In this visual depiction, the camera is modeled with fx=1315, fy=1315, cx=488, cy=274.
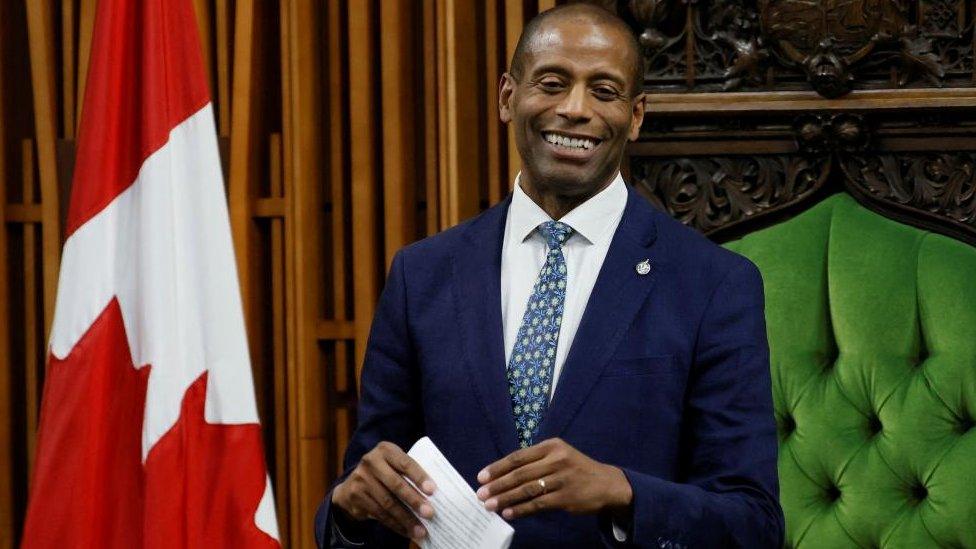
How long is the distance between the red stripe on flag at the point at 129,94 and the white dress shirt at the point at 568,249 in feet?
3.32

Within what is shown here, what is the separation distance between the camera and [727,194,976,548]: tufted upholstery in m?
2.36

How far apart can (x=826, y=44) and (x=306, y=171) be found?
111 cm

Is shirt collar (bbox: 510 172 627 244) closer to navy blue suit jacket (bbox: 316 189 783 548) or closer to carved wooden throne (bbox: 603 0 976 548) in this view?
navy blue suit jacket (bbox: 316 189 783 548)

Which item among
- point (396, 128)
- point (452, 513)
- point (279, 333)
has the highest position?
point (396, 128)

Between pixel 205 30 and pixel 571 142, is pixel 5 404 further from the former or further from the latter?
pixel 571 142

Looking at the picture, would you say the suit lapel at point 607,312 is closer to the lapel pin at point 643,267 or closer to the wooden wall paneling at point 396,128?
the lapel pin at point 643,267

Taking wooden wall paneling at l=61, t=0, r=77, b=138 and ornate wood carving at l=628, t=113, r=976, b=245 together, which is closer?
ornate wood carving at l=628, t=113, r=976, b=245

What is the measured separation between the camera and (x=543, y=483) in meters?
1.45

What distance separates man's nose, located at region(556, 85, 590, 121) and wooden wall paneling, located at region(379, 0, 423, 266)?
3.57 ft

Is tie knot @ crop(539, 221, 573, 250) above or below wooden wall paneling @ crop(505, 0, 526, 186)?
below

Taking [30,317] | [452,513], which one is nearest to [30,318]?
[30,317]

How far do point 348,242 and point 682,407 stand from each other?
137 cm

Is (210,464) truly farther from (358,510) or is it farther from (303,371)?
(358,510)

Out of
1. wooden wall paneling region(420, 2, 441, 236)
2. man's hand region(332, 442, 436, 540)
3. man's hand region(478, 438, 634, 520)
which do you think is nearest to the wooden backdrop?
wooden wall paneling region(420, 2, 441, 236)
